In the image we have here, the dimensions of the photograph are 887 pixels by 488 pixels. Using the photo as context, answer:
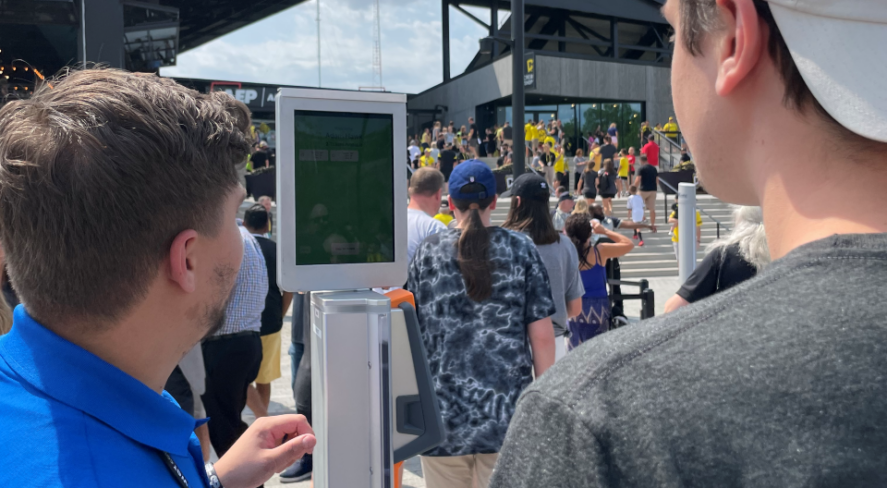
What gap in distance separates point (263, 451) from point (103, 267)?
2.27ft

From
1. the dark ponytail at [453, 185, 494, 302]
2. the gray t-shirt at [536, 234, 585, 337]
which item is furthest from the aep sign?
the dark ponytail at [453, 185, 494, 302]

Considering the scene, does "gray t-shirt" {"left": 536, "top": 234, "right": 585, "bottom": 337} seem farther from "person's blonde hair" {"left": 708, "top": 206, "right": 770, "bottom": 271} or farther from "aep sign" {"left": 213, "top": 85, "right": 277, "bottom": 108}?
"aep sign" {"left": 213, "top": 85, "right": 277, "bottom": 108}

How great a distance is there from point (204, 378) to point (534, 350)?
231 centimetres

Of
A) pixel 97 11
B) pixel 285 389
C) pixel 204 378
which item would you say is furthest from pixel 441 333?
pixel 97 11

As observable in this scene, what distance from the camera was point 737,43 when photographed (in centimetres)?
79

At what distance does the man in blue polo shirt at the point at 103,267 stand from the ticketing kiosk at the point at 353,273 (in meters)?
0.66

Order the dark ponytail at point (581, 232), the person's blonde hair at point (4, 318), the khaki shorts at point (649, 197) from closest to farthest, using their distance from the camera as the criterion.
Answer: the person's blonde hair at point (4, 318) → the dark ponytail at point (581, 232) → the khaki shorts at point (649, 197)

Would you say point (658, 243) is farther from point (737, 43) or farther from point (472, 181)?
point (737, 43)

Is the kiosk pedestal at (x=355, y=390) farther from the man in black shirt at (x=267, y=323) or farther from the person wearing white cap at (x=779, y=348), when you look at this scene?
the man in black shirt at (x=267, y=323)

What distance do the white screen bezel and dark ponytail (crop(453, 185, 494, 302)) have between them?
1.12 metres

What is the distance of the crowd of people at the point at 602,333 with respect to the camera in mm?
636

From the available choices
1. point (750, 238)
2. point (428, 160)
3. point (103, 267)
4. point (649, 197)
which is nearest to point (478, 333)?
point (750, 238)

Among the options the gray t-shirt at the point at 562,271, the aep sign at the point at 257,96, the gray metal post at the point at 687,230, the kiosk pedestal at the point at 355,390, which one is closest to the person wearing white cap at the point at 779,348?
the kiosk pedestal at the point at 355,390

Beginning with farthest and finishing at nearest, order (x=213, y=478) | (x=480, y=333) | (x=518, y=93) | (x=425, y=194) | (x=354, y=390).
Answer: (x=518, y=93) → (x=425, y=194) → (x=480, y=333) → (x=354, y=390) → (x=213, y=478)
